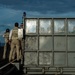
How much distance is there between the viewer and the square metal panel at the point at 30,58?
16625 mm

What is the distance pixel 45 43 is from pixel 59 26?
95 cm

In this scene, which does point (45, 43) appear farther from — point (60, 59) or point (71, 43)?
point (71, 43)

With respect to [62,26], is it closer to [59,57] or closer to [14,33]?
[59,57]

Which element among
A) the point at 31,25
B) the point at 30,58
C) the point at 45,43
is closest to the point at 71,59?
the point at 45,43

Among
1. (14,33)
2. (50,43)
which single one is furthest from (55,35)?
(14,33)

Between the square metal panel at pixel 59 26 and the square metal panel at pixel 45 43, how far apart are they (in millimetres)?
466

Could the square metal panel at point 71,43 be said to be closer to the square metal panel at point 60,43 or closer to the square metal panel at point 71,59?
the square metal panel at point 60,43

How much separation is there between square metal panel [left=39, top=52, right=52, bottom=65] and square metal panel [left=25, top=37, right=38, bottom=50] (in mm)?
414

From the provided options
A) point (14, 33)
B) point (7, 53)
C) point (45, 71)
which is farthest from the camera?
point (7, 53)

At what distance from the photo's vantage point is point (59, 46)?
16.5 metres

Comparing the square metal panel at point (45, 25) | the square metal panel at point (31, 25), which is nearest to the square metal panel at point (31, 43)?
the square metal panel at point (31, 25)

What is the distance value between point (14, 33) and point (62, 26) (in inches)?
138

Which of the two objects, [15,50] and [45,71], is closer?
[45,71]

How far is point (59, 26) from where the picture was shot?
1641cm
